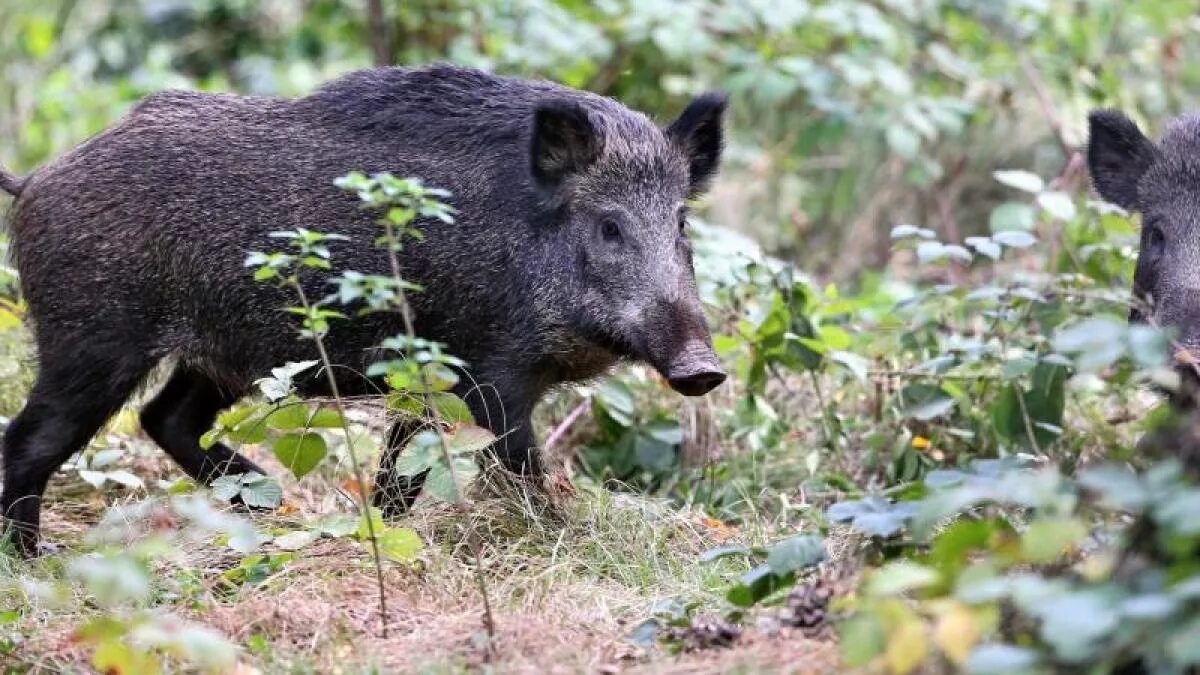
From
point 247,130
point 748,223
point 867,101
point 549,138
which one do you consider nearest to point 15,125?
point 748,223

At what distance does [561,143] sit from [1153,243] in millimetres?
1958

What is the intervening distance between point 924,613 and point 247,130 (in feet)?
9.63

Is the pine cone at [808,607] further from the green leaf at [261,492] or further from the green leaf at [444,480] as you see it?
the green leaf at [261,492]

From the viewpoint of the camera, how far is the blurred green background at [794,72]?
8742 mm

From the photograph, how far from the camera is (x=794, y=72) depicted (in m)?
8.52

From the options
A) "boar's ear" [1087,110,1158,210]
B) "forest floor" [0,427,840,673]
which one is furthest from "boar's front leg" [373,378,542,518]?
"boar's ear" [1087,110,1158,210]

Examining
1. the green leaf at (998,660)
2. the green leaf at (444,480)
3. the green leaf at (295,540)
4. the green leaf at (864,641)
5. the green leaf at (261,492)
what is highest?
the green leaf at (998,660)

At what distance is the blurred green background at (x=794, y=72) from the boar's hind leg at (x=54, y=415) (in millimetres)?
3836

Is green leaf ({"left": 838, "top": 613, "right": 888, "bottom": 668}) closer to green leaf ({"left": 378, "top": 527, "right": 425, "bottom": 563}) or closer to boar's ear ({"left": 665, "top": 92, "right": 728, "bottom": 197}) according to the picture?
green leaf ({"left": 378, "top": 527, "right": 425, "bottom": 563})

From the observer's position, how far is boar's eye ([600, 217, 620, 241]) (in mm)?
5312

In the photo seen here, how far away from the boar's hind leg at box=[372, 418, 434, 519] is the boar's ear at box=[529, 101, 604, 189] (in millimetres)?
884

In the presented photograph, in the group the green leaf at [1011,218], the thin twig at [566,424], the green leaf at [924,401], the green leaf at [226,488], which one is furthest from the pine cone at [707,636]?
the green leaf at [1011,218]

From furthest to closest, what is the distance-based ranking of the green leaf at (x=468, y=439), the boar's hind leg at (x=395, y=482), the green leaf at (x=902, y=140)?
1. the green leaf at (x=902, y=140)
2. the boar's hind leg at (x=395, y=482)
3. the green leaf at (x=468, y=439)

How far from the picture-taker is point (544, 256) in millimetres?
5332
